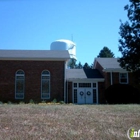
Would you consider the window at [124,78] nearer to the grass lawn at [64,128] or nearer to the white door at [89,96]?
the white door at [89,96]

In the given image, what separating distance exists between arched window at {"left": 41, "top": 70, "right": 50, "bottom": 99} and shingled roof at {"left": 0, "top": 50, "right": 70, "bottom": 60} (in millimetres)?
1849

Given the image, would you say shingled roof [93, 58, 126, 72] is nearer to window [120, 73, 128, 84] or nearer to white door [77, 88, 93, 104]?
window [120, 73, 128, 84]

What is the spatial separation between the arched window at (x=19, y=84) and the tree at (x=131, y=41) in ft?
37.4

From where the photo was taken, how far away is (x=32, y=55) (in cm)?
2764

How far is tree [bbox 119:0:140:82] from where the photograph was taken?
73.6 ft

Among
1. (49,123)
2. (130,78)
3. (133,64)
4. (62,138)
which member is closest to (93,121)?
(49,123)

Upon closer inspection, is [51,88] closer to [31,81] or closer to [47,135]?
[31,81]

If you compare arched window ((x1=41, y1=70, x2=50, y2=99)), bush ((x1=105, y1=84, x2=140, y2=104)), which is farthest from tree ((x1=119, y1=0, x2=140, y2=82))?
arched window ((x1=41, y1=70, x2=50, y2=99))

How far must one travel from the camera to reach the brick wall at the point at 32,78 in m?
26.5

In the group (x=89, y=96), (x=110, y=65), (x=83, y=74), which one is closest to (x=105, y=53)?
(x=110, y=65)

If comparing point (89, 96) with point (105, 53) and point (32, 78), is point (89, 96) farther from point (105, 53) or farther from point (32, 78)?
point (105, 53)

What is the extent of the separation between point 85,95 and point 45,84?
503cm

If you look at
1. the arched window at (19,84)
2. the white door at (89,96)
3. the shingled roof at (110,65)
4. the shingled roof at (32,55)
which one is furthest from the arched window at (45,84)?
the shingled roof at (110,65)

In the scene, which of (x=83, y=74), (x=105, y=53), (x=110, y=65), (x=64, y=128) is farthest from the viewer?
(x=105, y=53)
